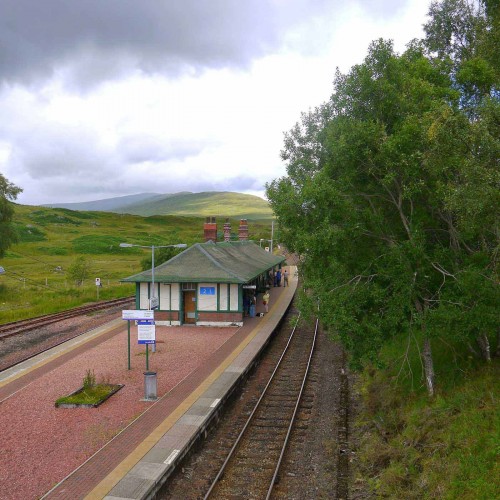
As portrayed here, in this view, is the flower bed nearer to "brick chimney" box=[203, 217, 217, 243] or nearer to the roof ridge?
the roof ridge

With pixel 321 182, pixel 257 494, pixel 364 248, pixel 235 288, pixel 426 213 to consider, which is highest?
pixel 321 182

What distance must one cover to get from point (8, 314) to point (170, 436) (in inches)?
973

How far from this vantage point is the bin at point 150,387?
15828 mm

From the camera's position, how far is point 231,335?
85.6 ft

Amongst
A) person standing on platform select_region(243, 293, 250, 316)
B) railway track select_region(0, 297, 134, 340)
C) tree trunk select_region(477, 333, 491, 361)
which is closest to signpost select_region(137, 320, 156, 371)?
railway track select_region(0, 297, 134, 340)

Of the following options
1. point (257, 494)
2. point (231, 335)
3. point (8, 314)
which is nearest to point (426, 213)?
point (257, 494)

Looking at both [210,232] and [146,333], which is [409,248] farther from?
[210,232]

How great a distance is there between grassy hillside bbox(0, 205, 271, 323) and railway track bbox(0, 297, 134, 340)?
6.01 ft

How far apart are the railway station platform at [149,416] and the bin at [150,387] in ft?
1.16

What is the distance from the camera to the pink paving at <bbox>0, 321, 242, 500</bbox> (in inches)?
450

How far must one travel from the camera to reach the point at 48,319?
102 feet

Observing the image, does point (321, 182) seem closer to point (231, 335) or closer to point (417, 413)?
point (417, 413)

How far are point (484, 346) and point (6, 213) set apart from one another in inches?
1858

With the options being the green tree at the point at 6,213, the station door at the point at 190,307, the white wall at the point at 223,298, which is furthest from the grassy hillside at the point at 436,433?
the green tree at the point at 6,213
